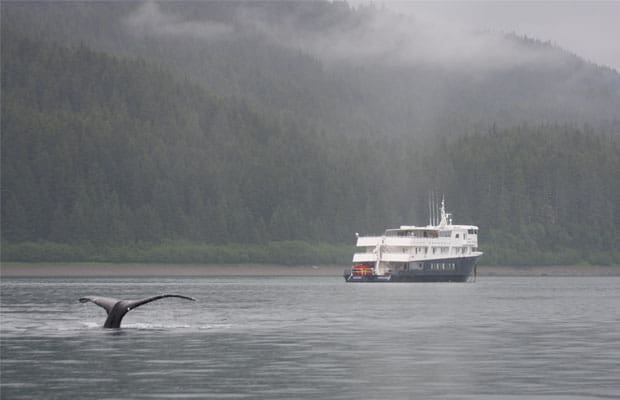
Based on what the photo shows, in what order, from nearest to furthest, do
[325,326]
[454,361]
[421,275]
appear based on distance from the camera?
1. [454,361]
2. [325,326]
3. [421,275]

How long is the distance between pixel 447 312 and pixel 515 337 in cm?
2909

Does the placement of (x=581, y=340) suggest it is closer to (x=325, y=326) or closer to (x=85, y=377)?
(x=325, y=326)

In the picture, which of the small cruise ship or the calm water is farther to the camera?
the small cruise ship

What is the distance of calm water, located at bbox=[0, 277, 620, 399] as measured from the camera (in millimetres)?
41500

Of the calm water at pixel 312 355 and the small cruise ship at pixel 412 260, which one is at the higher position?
the small cruise ship at pixel 412 260

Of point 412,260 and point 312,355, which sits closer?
point 312,355

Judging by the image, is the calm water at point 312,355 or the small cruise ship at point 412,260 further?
the small cruise ship at point 412,260

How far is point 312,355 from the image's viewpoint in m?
53.9

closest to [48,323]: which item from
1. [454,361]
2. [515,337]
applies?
[515,337]

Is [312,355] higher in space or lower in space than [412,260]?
lower

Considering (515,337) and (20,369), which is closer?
(20,369)

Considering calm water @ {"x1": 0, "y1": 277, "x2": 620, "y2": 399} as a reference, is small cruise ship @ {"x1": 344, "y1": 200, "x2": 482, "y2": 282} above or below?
above

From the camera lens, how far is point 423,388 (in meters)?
41.7

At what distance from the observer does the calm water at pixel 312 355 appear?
41500 mm
